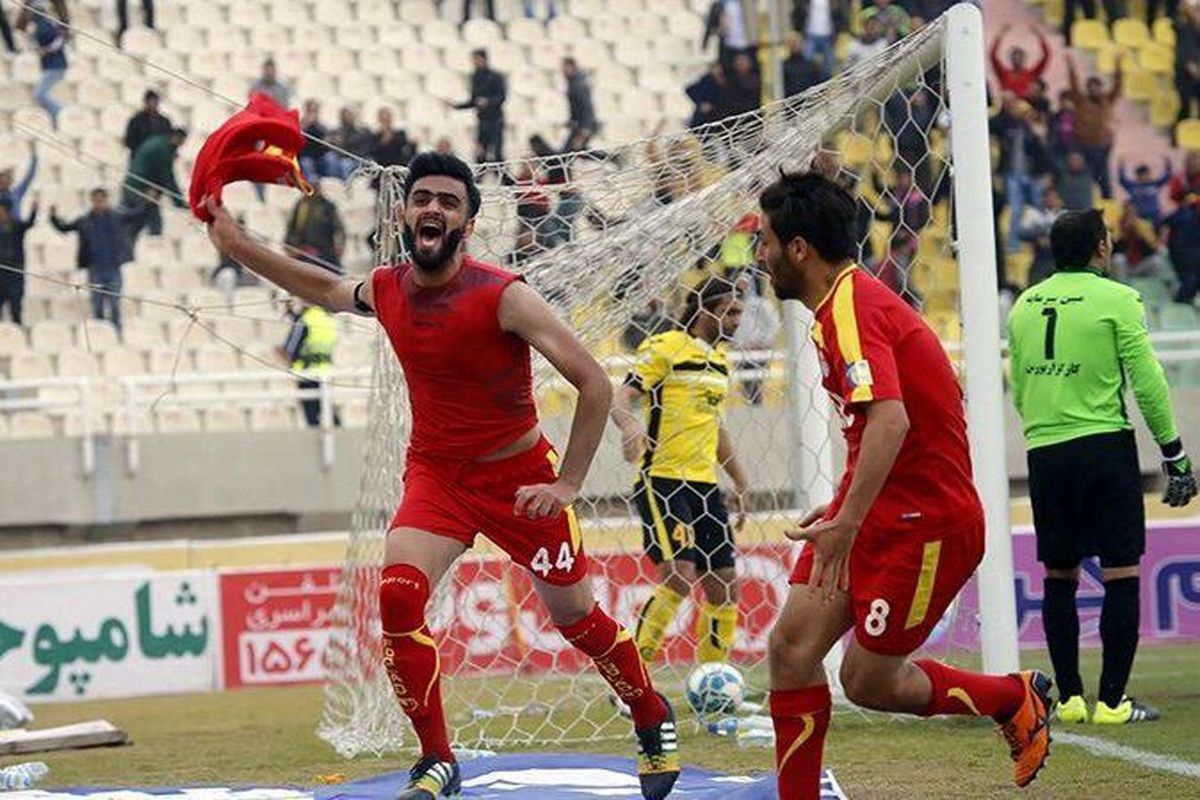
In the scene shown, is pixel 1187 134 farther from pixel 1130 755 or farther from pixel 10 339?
pixel 1130 755

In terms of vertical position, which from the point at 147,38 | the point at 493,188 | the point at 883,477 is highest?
the point at 147,38

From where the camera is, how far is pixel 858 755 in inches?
349

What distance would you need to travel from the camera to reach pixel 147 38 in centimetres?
2397

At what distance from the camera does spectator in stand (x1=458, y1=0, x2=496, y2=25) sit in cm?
2441

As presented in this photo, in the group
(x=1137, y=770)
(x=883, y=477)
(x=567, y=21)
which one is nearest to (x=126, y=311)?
(x=567, y=21)

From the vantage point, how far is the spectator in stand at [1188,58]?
22406 millimetres

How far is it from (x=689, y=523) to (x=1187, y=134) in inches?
521

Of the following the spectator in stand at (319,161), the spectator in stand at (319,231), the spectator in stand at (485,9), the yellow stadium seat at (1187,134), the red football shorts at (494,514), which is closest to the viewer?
the red football shorts at (494,514)

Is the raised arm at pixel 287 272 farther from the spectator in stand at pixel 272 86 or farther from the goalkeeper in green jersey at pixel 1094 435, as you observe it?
the spectator in stand at pixel 272 86

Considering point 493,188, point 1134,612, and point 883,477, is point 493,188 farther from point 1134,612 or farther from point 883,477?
point 883,477

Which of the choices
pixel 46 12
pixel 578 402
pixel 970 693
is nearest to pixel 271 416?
pixel 46 12

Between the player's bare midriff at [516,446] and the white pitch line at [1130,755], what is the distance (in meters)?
2.41

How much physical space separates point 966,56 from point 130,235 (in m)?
12.5

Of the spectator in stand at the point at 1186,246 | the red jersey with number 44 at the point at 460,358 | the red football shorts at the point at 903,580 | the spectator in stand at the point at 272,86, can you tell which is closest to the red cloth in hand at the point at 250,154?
the red jersey with number 44 at the point at 460,358
